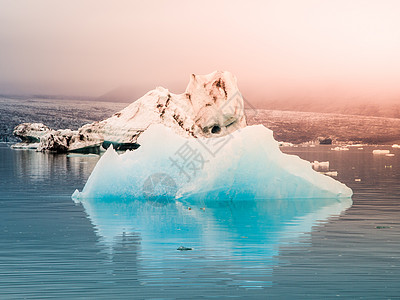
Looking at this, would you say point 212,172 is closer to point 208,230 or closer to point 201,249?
point 208,230

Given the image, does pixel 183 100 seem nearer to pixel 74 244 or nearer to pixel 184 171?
pixel 184 171

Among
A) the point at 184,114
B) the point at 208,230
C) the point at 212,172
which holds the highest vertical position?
the point at 184,114

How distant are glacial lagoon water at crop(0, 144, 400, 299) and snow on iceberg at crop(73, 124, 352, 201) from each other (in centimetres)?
37

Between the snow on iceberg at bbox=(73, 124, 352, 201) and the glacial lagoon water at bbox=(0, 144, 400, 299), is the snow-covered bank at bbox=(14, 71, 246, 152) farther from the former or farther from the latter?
the glacial lagoon water at bbox=(0, 144, 400, 299)

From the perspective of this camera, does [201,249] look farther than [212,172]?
No

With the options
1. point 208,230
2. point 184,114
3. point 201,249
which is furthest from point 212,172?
point 184,114

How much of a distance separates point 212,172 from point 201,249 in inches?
240

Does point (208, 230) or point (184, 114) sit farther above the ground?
point (184, 114)

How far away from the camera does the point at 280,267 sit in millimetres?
8164

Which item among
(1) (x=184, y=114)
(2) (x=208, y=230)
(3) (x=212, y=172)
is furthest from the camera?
(1) (x=184, y=114)

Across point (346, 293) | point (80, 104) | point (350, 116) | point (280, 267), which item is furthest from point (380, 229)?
point (80, 104)

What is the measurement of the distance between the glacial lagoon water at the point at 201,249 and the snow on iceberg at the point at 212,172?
0.37 m

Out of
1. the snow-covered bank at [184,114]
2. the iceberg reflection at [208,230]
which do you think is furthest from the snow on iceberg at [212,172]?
the snow-covered bank at [184,114]

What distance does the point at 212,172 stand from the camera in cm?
1553
